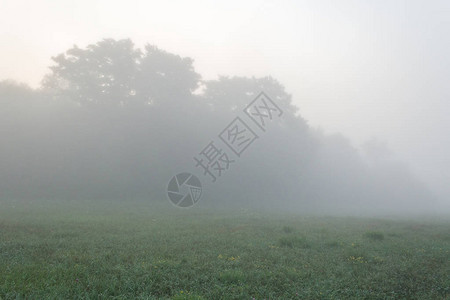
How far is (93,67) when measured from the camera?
1845 inches

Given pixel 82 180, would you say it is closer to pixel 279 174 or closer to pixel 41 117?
pixel 41 117

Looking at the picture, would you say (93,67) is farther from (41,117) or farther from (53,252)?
(53,252)

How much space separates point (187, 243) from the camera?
12.2 metres

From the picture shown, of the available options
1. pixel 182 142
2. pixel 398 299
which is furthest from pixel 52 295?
pixel 182 142

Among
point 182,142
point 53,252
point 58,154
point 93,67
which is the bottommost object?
point 53,252

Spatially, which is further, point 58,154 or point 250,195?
point 250,195

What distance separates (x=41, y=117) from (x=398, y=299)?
4622 centimetres

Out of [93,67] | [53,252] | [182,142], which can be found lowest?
[53,252]

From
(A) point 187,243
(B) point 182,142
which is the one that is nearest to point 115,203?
(B) point 182,142

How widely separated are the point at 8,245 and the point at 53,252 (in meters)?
1.66

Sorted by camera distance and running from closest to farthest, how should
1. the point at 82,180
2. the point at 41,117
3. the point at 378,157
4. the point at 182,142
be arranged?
the point at 82,180 < the point at 41,117 < the point at 182,142 < the point at 378,157

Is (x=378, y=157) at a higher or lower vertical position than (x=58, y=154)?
higher

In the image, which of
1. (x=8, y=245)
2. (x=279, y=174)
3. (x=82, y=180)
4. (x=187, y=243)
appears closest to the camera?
(x=8, y=245)

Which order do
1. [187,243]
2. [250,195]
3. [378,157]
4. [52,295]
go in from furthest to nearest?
1. [378,157]
2. [250,195]
3. [187,243]
4. [52,295]
